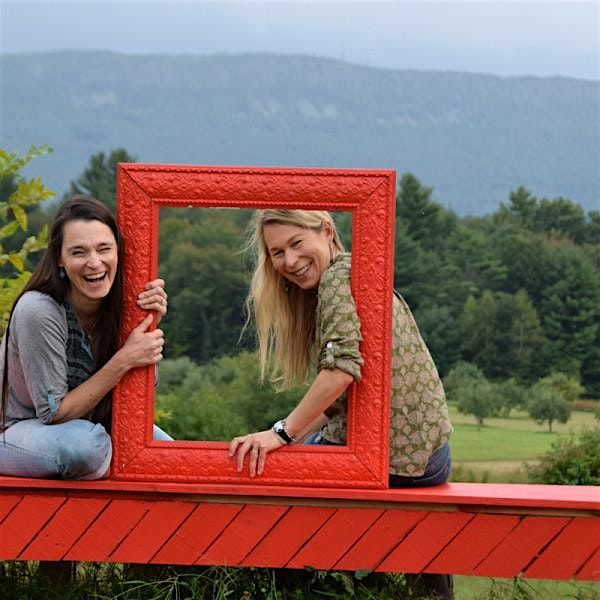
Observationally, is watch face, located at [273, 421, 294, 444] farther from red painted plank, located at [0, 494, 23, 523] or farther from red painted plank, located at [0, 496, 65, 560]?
red painted plank, located at [0, 494, 23, 523]

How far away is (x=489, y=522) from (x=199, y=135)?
24685mm

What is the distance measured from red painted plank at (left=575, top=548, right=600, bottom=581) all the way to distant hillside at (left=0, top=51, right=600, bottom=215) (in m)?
11.0

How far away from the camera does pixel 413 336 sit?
12.5 ft

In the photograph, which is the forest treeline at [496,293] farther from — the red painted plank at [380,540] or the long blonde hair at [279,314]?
the red painted plank at [380,540]

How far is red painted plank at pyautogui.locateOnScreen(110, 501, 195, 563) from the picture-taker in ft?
12.3

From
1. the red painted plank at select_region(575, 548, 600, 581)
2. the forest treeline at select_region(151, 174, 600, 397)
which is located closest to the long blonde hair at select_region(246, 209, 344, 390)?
the red painted plank at select_region(575, 548, 600, 581)

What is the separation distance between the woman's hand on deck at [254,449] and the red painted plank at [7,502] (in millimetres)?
741

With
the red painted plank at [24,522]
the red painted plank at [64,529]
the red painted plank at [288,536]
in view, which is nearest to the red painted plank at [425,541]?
the red painted plank at [288,536]

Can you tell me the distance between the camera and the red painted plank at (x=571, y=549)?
3.72 metres

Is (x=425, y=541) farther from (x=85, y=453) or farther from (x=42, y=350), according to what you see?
(x=42, y=350)

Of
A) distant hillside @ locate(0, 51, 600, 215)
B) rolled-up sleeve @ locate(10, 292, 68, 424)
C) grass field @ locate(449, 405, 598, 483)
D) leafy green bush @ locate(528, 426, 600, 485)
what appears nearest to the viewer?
rolled-up sleeve @ locate(10, 292, 68, 424)

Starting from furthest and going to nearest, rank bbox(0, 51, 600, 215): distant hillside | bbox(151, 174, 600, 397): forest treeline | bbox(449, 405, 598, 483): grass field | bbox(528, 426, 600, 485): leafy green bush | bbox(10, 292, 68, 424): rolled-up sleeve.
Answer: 1. bbox(0, 51, 600, 215): distant hillside
2. bbox(151, 174, 600, 397): forest treeline
3. bbox(449, 405, 598, 483): grass field
4. bbox(528, 426, 600, 485): leafy green bush
5. bbox(10, 292, 68, 424): rolled-up sleeve

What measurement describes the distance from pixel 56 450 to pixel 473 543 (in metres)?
1.41

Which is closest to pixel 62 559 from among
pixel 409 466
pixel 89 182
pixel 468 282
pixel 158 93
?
pixel 409 466
